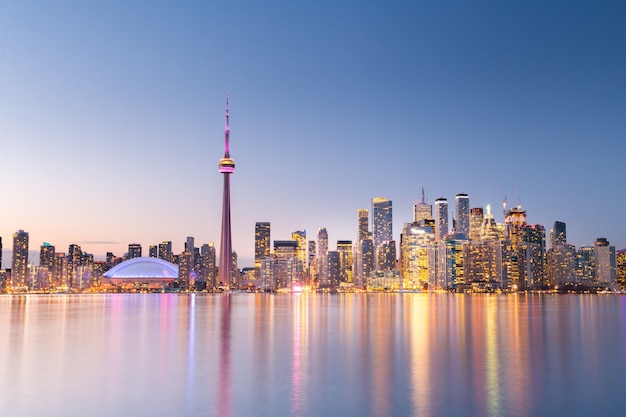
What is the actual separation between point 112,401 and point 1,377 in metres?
10.5

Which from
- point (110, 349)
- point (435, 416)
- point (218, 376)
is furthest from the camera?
point (110, 349)

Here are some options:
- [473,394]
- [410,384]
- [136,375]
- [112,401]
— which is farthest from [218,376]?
[473,394]

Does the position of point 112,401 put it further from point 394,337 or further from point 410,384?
point 394,337

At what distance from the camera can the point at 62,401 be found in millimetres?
28672

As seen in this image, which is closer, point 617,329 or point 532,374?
point 532,374

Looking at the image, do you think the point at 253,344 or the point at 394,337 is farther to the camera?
the point at 394,337

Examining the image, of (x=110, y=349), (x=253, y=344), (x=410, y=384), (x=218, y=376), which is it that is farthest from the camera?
(x=253, y=344)

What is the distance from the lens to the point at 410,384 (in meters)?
33.2

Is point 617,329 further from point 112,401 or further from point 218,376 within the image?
point 112,401

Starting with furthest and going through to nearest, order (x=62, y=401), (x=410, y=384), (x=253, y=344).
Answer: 1. (x=253, y=344)
2. (x=410, y=384)
3. (x=62, y=401)

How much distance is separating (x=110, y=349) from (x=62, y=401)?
73.2 ft

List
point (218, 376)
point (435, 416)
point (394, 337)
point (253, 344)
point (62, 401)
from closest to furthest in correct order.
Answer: point (435, 416), point (62, 401), point (218, 376), point (253, 344), point (394, 337)

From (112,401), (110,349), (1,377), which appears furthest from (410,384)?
(110,349)

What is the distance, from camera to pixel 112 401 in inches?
1129
